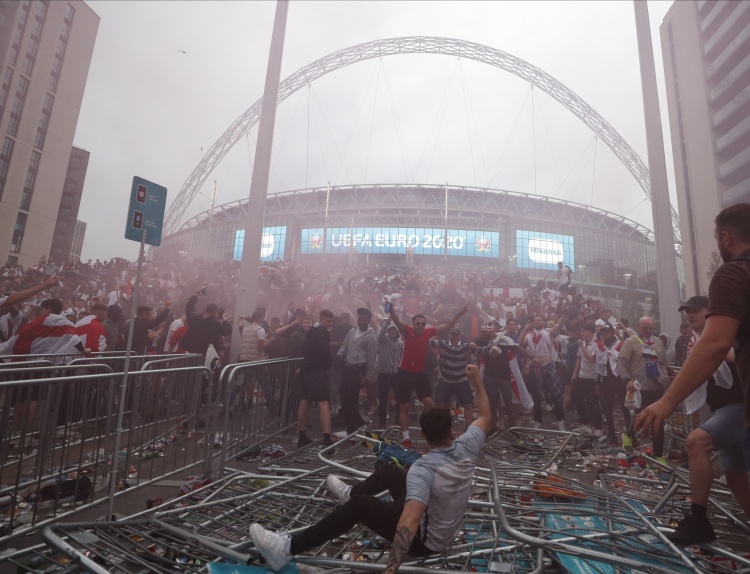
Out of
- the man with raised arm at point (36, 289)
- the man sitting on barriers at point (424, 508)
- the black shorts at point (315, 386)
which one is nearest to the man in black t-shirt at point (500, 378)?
the black shorts at point (315, 386)

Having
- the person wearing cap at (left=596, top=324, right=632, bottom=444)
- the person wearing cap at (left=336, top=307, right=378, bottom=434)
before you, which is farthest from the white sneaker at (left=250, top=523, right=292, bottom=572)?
the person wearing cap at (left=596, top=324, right=632, bottom=444)

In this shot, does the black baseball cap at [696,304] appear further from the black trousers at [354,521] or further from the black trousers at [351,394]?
the black trousers at [351,394]

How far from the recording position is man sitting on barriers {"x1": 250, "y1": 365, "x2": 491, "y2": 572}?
2561 millimetres

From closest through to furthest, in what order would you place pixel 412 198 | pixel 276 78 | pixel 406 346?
pixel 406 346 < pixel 276 78 < pixel 412 198

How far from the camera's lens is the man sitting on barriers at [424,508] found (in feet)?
8.40

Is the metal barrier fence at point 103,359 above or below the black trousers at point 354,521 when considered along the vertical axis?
above

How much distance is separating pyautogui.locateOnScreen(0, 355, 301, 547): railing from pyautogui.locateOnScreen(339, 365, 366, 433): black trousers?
1.75 meters

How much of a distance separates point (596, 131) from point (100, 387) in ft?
166

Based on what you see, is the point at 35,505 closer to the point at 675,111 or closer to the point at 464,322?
the point at 464,322

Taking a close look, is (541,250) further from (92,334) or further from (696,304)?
(92,334)

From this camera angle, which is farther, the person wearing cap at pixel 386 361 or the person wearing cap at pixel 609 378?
the person wearing cap at pixel 386 361

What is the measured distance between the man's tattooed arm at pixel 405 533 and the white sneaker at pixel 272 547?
0.71 meters

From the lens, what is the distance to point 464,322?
13.6m

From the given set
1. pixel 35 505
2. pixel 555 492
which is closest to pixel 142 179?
pixel 35 505
